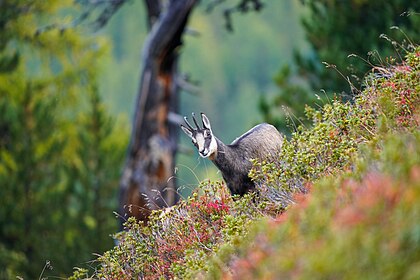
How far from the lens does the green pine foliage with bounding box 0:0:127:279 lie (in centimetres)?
2727

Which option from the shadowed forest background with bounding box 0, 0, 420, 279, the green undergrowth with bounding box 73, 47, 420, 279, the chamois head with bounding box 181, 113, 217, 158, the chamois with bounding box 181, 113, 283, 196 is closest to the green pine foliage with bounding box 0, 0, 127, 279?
the shadowed forest background with bounding box 0, 0, 420, 279

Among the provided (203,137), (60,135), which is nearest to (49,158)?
(60,135)

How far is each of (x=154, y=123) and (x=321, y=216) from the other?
13.4 metres

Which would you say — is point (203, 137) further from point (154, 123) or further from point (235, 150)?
point (154, 123)

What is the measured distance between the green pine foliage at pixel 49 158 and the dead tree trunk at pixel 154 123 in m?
8.94

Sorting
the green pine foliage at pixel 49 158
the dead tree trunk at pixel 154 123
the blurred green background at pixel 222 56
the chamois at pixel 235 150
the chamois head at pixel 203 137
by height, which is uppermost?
the chamois head at pixel 203 137

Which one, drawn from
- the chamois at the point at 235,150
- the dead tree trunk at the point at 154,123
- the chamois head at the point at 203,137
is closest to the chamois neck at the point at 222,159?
the chamois at the point at 235,150

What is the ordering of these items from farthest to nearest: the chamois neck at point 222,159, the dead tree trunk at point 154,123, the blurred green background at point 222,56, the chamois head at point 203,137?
the blurred green background at point 222,56 < the dead tree trunk at point 154,123 < the chamois neck at point 222,159 < the chamois head at point 203,137

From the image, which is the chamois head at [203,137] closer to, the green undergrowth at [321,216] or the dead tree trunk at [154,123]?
the green undergrowth at [321,216]

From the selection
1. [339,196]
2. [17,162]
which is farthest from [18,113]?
[339,196]

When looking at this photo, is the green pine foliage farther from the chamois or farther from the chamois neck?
the chamois neck

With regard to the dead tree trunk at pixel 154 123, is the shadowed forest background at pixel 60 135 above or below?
below

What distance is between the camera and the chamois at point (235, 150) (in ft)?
30.7

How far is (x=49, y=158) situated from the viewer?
2922cm
